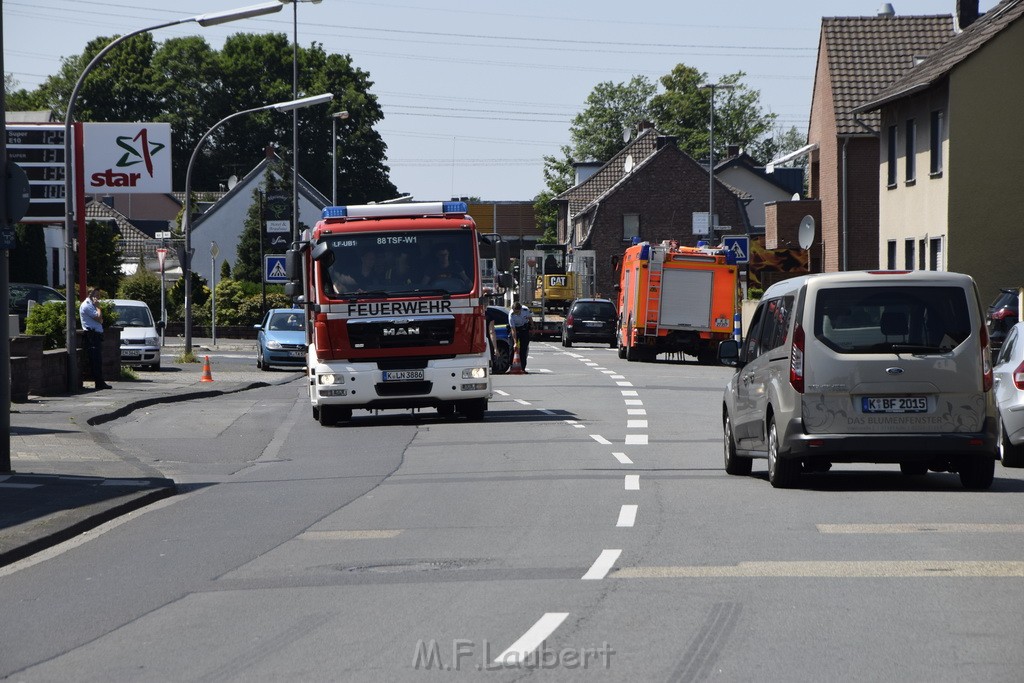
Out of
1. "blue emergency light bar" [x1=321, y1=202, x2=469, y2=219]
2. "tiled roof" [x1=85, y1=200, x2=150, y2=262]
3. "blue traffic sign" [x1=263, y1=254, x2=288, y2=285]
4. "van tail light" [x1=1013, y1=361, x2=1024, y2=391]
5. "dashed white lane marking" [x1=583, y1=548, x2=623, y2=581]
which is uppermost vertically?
"tiled roof" [x1=85, y1=200, x2=150, y2=262]

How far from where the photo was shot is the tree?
56.9 meters

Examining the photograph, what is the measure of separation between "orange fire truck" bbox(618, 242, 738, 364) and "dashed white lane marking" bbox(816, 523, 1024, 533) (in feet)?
104

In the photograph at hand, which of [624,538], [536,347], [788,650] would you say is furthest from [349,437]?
[536,347]

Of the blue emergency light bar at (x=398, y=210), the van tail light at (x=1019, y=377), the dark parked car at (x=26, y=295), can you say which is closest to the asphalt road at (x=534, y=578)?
the van tail light at (x=1019, y=377)

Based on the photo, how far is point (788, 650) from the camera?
6.73 metres

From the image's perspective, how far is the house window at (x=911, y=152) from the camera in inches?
1633

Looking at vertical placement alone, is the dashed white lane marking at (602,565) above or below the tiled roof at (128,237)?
below

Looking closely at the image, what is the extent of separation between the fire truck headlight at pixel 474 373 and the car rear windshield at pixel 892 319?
29.5ft

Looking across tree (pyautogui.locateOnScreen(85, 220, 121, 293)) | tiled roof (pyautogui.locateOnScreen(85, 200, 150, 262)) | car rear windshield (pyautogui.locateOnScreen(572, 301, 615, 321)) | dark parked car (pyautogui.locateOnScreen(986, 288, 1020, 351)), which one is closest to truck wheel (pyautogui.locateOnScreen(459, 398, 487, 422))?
dark parked car (pyautogui.locateOnScreen(986, 288, 1020, 351))

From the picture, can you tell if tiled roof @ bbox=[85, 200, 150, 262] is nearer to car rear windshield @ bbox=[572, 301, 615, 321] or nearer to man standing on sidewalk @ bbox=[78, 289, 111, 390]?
car rear windshield @ bbox=[572, 301, 615, 321]

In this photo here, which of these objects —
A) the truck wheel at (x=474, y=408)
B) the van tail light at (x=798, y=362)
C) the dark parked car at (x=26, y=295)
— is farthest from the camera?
the dark parked car at (x=26, y=295)

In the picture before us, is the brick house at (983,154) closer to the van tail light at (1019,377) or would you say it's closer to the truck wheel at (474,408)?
the truck wheel at (474,408)

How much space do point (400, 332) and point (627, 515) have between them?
31.9ft

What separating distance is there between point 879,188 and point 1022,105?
817 centimetres
